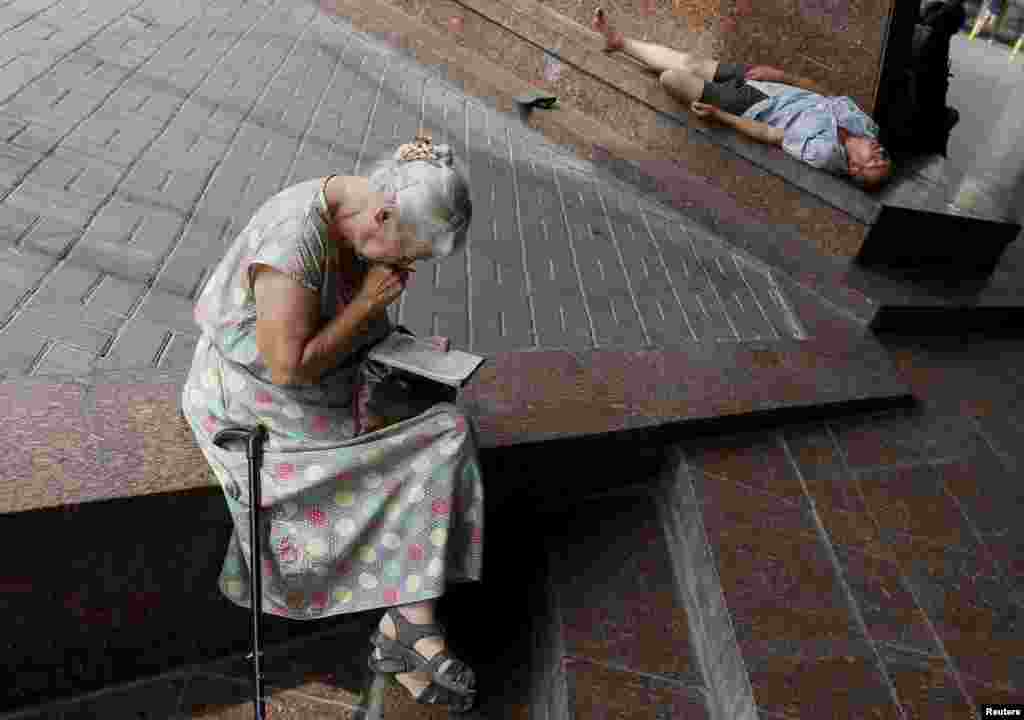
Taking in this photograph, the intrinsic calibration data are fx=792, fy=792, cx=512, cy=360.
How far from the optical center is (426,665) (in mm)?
2199

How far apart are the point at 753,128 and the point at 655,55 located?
41.4 inches

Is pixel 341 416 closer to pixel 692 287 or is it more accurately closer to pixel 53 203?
pixel 53 203

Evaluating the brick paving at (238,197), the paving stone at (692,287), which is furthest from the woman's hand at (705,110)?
the paving stone at (692,287)

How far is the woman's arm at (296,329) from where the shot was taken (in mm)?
1790

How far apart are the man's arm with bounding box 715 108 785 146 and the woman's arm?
4009mm

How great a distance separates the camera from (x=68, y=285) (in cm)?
279

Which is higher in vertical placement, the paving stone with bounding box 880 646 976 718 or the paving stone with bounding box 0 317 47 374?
the paving stone with bounding box 0 317 47 374

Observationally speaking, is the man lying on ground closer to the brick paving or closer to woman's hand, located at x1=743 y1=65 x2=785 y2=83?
woman's hand, located at x1=743 y1=65 x2=785 y2=83

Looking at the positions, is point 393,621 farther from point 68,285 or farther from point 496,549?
point 68,285

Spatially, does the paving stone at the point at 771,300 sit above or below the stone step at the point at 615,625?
above

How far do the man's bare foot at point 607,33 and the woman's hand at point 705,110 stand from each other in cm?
92

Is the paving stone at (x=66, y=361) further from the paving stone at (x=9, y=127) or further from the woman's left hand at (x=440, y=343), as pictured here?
the paving stone at (x=9, y=127)

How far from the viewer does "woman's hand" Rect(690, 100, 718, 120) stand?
531 centimetres

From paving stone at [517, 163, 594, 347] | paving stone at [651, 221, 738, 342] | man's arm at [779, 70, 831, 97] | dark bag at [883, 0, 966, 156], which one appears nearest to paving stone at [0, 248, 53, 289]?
paving stone at [517, 163, 594, 347]
